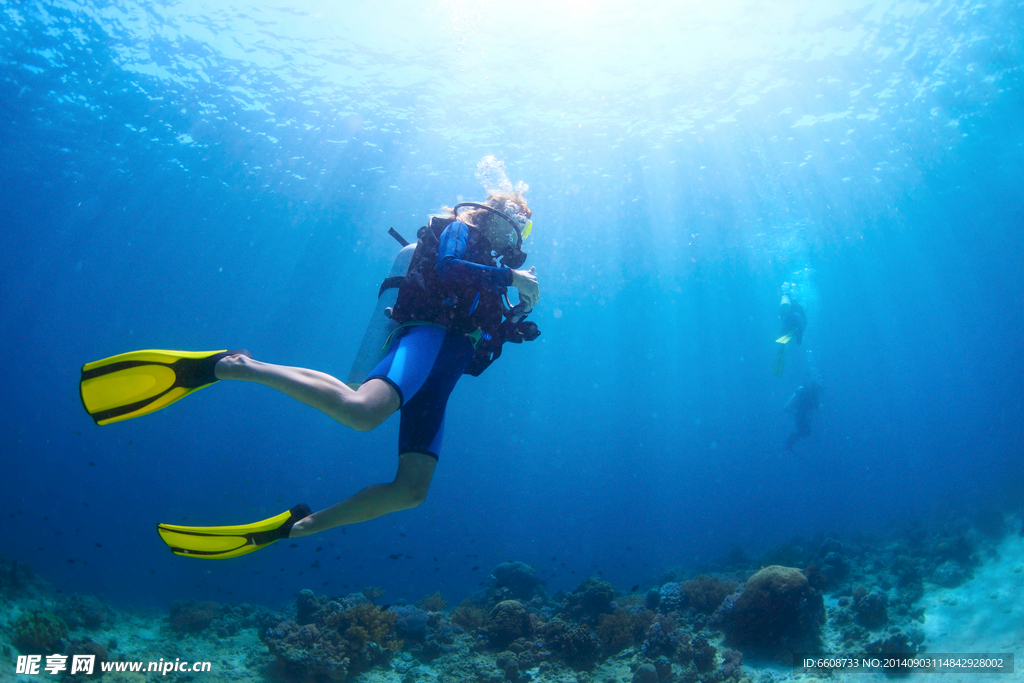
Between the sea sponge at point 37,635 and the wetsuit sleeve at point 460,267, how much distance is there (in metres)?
11.5

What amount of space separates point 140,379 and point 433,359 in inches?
75.6

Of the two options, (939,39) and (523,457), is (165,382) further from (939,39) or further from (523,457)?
(523,457)

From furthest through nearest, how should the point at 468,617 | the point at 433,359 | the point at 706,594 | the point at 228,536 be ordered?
1. the point at 468,617
2. the point at 706,594
3. the point at 433,359
4. the point at 228,536

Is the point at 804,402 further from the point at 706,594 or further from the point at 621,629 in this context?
the point at 621,629

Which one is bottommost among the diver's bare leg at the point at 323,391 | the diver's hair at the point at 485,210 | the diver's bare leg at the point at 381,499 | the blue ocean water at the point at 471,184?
the diver's bare leg at the point at 381,499

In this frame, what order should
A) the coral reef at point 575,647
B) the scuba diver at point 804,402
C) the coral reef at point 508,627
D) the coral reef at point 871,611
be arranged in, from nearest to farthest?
the coral reef at point 575,647
the coral reef at point 871,611
the coral reef at point 508,627
the scuba diver at point 804,402

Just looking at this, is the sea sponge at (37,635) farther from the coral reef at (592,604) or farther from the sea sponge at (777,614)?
the sea sponge at (777,614)

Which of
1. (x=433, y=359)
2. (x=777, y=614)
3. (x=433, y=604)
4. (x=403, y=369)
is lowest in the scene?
(x=777, y=614)

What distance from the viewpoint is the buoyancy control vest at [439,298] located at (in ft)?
11.6

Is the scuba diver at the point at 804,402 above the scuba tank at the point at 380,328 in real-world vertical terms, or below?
above

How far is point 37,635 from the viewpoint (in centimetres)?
855

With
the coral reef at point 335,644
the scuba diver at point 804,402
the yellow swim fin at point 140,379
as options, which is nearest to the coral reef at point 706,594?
the coral reef at point 335,644

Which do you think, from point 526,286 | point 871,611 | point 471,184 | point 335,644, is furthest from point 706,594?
point 471,184

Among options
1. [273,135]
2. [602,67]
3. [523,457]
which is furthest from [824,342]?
[273,135]
